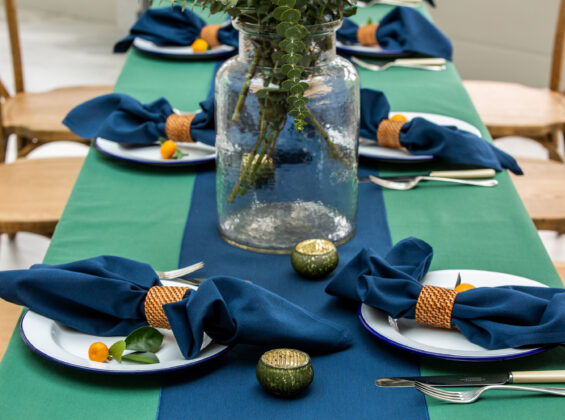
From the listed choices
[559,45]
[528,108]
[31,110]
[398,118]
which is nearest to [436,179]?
[398,118]

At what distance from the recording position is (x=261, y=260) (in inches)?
43.5

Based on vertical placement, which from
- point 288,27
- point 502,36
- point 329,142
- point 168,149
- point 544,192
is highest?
point 288,27

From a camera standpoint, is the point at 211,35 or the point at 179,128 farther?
the point at 211,35

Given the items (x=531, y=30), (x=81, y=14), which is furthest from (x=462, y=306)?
(x=81, y=14)

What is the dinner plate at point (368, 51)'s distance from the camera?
6.75ft

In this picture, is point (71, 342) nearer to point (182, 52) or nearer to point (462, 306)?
point (462, 306)

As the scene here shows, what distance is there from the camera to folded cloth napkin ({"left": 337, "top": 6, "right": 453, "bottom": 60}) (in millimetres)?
2057

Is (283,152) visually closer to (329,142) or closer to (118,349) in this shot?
(329,142)

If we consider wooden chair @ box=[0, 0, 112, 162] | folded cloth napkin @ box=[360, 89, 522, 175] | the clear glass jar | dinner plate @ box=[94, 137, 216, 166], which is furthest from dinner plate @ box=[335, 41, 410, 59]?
the clear glass jar

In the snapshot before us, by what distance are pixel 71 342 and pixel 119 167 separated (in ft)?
1.97

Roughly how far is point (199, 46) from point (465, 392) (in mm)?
1481

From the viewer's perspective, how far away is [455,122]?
161cm

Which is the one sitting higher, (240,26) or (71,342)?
(240,26)

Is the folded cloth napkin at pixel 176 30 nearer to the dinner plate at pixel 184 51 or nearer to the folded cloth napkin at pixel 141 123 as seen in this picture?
the dinner plate at pixel 184 51
